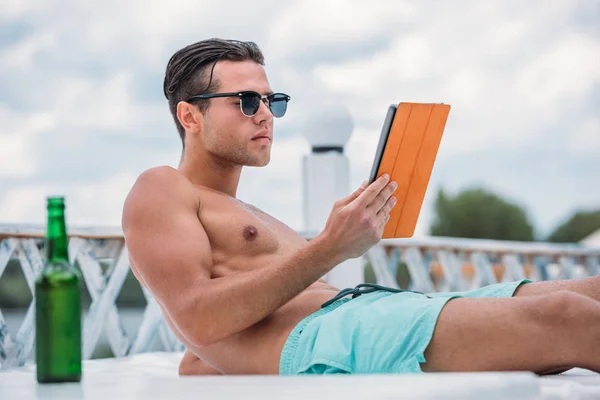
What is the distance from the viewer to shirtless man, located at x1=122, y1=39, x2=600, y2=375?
5.73 ft

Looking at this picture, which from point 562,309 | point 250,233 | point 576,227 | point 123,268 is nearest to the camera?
point 562,309

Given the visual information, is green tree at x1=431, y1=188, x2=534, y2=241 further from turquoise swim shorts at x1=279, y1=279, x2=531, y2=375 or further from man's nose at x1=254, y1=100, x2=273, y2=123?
turquoise swim shorts at x1=279, y1=279, x2=531, y2=375

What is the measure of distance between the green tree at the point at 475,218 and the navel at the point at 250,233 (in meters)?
36.3

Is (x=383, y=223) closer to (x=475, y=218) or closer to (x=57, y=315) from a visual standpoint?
(x=57, y=315)

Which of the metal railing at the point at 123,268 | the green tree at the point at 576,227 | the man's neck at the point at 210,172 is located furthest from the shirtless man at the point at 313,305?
the green tree at the point at 576,227

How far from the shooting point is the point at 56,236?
4.60ft

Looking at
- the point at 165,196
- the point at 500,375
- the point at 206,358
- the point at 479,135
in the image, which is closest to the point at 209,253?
the point at 165,196

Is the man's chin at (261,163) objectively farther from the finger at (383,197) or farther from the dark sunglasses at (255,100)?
the finger at (383,197)

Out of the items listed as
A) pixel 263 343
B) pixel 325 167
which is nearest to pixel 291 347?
pixel 263 343

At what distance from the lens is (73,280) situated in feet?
4.61

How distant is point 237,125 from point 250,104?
0.23ft

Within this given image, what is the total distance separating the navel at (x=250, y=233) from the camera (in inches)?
85.6

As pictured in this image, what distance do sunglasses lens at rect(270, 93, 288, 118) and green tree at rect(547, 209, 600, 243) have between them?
36673 millimetres

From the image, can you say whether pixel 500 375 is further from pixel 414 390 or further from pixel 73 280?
pixel 73 280
